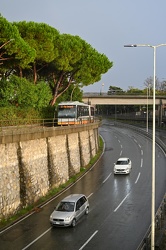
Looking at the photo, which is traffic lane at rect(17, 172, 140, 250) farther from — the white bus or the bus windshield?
the bus windshield

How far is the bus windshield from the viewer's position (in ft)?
145

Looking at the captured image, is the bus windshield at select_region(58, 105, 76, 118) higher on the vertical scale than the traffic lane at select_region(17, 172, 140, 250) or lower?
higher

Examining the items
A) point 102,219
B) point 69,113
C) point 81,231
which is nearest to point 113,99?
point 69,113

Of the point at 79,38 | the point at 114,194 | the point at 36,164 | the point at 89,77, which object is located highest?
the point at 79,38

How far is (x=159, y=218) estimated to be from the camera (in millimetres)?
21156

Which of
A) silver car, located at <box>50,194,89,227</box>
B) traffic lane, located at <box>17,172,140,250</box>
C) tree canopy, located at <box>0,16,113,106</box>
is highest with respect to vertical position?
tree canopy, located at <box>0,16,113,106</box>

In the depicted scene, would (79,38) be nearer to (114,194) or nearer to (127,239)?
(114,194)

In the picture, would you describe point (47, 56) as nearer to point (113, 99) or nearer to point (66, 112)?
point (66, 112)

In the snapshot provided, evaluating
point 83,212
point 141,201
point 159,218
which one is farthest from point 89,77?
point 159,218

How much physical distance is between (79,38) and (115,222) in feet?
127

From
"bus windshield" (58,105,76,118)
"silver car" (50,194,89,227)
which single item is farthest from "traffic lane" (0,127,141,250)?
"bus windshield" (58,105,76,118)

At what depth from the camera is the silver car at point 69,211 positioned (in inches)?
899

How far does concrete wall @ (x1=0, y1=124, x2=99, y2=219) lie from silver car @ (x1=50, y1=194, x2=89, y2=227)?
342cm

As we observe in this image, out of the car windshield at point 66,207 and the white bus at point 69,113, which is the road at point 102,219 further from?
the white bus at point 69,113
